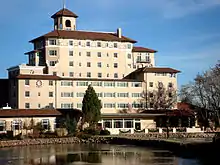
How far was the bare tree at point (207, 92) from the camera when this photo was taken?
5956 centimetres

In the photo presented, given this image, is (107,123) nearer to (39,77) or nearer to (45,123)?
(45,123)

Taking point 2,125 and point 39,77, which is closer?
point 2,125

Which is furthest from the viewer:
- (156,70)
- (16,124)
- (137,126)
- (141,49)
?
(141,49)

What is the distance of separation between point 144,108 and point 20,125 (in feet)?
78.9

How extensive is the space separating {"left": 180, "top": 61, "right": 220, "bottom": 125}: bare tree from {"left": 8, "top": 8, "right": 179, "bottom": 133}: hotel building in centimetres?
1236

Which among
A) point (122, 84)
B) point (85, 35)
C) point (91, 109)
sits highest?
point (85, 35)

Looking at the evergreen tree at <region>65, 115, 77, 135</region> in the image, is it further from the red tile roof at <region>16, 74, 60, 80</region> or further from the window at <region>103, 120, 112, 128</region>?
the red tile roof at <region>16, 74, 60, 80</region>

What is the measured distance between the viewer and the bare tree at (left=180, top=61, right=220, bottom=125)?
5956 cm

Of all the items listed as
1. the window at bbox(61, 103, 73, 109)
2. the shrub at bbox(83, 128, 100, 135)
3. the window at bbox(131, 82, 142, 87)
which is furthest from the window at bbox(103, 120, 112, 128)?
the window at bbox(131, 82, 142, 87)

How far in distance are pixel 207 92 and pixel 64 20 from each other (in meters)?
35.7

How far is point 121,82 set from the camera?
79.0m

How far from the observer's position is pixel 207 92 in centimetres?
6269

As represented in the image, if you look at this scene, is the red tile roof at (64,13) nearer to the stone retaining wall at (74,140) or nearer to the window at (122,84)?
the window at (122,84)

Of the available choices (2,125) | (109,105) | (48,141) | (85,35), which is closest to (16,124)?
(2,125)
